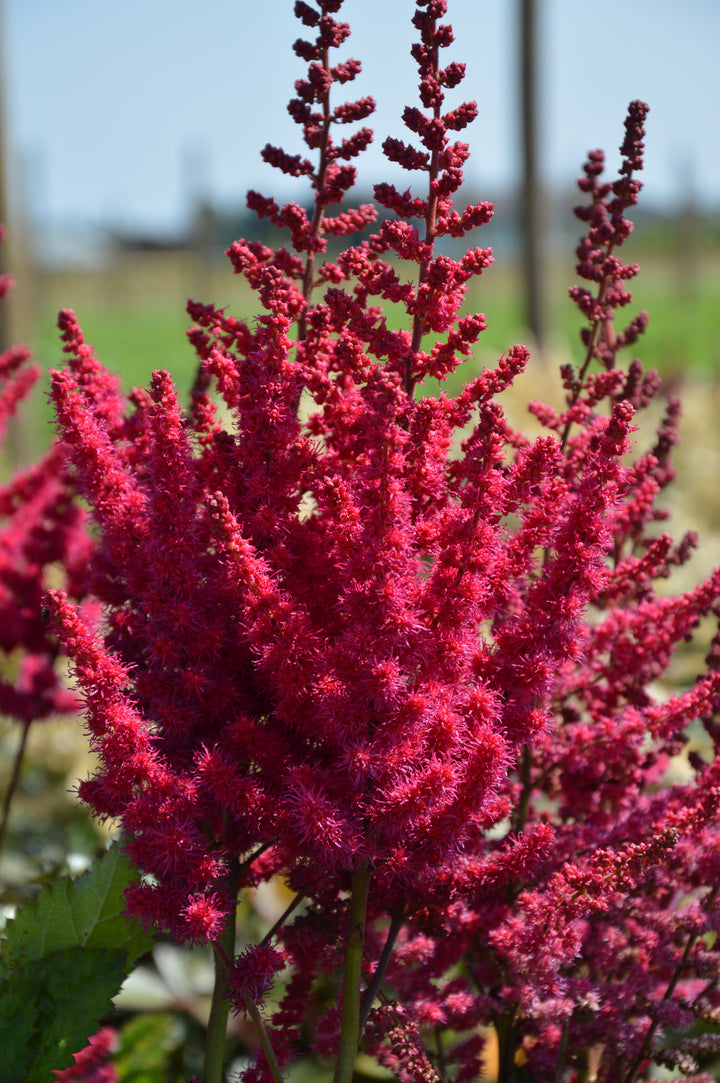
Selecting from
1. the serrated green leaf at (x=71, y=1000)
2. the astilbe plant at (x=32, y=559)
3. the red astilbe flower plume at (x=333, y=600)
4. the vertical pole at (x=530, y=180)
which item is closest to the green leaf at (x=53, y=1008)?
the serrated green leaf at (x=71, y=1000)

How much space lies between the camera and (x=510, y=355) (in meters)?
1.16

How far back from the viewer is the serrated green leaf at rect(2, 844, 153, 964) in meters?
1.54

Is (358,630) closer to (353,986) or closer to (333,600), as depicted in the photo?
(333,600)

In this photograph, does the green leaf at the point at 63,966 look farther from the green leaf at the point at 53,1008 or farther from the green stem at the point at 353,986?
the green stem at the point at 353,986

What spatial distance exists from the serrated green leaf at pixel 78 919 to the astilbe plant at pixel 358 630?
26cm

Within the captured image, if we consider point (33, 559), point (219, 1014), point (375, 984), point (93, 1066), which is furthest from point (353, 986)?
point (33, 559)

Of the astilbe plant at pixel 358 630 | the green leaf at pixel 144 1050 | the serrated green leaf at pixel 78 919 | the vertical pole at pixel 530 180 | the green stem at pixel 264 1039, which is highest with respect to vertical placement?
the vertical pole at pixel 530 180

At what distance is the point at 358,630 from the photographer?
3.67 ft

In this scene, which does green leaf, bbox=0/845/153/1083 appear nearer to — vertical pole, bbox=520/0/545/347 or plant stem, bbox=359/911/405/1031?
plant stem, bbox=359/911/405/1031

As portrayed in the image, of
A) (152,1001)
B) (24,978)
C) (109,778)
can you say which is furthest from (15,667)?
(109,778)

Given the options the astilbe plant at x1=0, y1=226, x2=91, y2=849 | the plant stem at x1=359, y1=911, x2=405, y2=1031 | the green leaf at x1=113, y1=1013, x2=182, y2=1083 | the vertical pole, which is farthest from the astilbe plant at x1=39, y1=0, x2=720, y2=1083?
the vertical pole

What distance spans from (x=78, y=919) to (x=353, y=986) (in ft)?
1.69

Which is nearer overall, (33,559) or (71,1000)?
(71,1000)

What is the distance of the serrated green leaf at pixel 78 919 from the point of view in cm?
154
